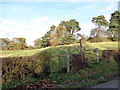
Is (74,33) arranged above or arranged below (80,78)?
above

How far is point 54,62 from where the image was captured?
226 inches

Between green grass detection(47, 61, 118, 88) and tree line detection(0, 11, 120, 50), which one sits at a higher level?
tree line detection(0, 11, 120, 50)

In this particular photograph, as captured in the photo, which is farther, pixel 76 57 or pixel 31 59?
pixel 76 57

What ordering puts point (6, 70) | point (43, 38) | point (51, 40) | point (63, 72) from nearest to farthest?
point (6, 70) < point (63, 72) < point (51, 40) < point (43, 38)

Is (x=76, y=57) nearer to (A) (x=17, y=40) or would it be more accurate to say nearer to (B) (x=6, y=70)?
(B) (x=6, y=70)

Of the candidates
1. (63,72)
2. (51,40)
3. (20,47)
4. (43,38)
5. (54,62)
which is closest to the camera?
(54,62)

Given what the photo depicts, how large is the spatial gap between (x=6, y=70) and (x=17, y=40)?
65.4 ft

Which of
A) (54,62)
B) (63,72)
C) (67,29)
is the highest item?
(67,29)

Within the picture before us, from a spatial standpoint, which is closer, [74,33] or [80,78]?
[80,78]

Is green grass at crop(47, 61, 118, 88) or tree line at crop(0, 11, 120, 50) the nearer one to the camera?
green grass at crop(47, 61, 118, 88)

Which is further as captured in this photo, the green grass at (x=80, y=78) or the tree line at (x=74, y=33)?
the tree line at (x=74, y=33)

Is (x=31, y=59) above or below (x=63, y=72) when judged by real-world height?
above

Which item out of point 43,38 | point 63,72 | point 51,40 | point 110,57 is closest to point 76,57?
point 63,72

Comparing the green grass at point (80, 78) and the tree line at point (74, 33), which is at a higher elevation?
the tree line at point (74, 33)
